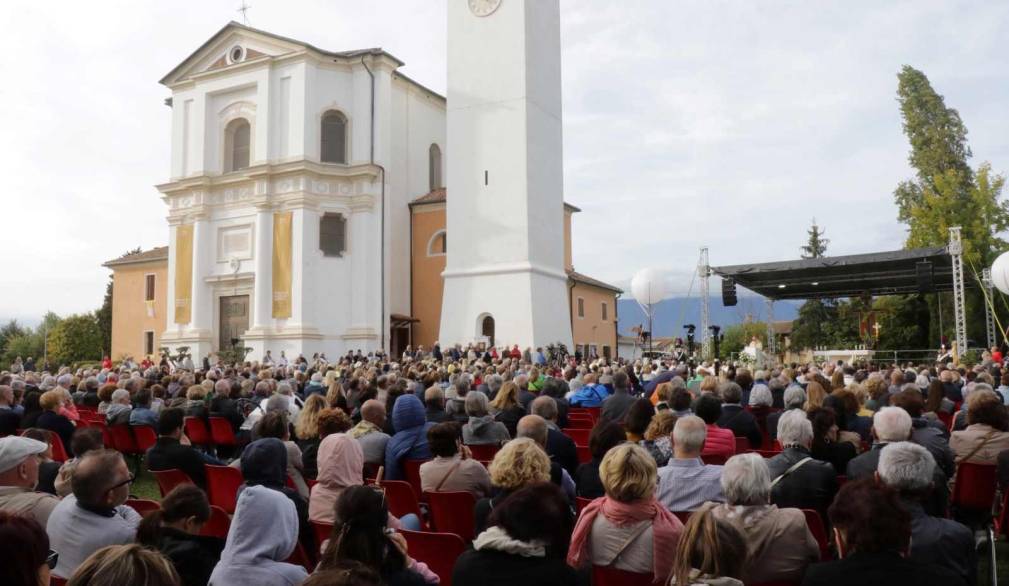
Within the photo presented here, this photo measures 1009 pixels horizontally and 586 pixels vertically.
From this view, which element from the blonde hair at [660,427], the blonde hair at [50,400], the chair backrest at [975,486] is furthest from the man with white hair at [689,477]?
the blonde hair at [50,400]

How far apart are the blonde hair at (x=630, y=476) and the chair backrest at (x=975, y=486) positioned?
3516 millimetres

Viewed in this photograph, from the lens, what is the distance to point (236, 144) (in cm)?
3425

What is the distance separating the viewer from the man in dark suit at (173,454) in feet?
20.0

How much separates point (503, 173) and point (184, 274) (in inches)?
581

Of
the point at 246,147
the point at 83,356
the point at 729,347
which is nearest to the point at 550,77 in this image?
the point at 246,147

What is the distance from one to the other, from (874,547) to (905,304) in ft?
146

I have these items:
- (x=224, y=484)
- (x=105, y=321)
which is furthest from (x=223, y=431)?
(x=105, y=321)

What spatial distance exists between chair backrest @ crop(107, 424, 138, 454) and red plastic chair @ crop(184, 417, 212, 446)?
662 mm

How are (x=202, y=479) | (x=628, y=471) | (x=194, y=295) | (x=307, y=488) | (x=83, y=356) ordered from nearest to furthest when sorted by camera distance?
1. (x=628, y=471)
2. (x=307, y=488)
3. (x=202, y=479)
4. (x=194, y=295)
5. (x=83, y=356)

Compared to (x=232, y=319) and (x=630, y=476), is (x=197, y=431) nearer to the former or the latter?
(x=630, y=476)

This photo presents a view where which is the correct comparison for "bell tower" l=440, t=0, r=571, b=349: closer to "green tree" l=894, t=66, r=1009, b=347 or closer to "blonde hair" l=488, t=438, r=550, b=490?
"green tree" l=894, t=66, r=1009, b=347

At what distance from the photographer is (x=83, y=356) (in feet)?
162

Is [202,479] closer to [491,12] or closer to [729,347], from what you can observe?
[491,12]

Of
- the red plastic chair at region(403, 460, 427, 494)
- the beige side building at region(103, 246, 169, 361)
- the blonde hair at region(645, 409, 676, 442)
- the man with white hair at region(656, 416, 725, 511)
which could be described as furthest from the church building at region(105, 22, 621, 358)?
the man with white hair at region(656, 416, 725, 511)
